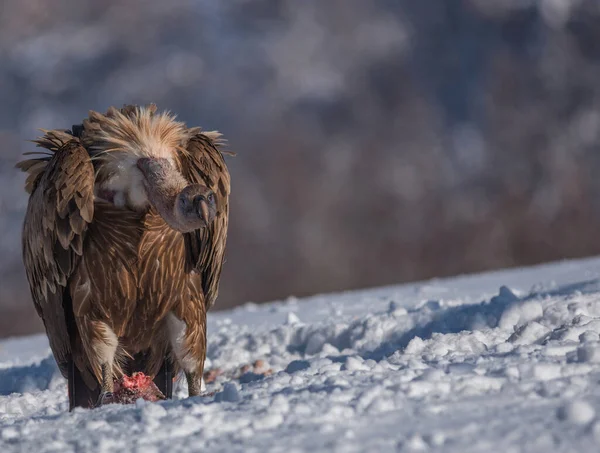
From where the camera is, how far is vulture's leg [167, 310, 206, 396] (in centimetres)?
515

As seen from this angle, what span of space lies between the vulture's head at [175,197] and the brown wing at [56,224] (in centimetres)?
33

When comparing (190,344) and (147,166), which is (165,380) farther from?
(147,166)

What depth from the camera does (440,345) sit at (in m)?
4.38

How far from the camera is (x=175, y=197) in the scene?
4.55 m

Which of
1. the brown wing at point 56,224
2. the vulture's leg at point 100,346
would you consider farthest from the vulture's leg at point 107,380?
the brown wing at point 56,224

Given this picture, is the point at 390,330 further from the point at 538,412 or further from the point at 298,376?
the point at 538,412

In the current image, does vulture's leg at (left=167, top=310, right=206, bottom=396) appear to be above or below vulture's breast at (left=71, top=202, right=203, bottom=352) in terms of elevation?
below

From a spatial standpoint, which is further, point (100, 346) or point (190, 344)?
point (190, 344)

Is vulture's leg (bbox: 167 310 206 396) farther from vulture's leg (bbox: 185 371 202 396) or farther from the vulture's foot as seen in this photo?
the vulture's foot

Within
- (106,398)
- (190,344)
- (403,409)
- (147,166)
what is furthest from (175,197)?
(403,409)

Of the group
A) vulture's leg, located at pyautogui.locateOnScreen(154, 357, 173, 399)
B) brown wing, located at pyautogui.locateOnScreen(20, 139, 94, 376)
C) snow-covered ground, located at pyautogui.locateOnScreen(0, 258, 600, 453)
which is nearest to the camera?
snow-covered ground, located at pyautogui.locateOnScreen(0, 258, 600, 453)

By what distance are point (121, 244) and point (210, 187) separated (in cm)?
57

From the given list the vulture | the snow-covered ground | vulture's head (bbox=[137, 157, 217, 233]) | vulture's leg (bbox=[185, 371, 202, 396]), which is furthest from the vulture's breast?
the snow-covered ground

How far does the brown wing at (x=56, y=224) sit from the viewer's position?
187 inches
